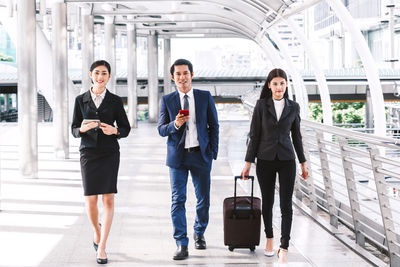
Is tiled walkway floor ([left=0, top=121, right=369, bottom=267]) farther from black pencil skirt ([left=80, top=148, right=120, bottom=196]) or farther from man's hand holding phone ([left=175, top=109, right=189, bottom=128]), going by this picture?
man's hand holding phone ([left=175, top=109, right=189, bottom=128])

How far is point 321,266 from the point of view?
14.7 feet

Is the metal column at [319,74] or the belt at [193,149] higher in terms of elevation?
the metal column at [319,74]

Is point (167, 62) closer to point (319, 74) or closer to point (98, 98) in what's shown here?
point (319, 74)

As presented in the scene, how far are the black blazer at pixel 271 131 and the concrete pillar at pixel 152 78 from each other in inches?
896

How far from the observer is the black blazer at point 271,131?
4.43 meters

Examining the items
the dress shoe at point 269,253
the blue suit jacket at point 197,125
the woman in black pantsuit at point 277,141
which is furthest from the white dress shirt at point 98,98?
the dress shoe at point 269,253

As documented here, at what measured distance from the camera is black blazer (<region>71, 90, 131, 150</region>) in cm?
443

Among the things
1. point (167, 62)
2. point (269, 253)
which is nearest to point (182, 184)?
point (269, 253)

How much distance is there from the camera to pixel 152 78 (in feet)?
89.3

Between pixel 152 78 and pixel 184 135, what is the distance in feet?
74.9

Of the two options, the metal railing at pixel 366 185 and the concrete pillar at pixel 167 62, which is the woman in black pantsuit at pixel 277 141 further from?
the concrete pillar at pixel 167 62

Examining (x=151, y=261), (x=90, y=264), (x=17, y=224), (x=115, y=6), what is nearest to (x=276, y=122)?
(x=151, y=261)

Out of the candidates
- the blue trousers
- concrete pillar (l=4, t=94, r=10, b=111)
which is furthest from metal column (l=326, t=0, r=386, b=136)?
concrete pillar (l=4, t=94, r=10, b=111)

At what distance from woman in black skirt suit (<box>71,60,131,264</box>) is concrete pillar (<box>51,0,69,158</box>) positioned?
305 inches
